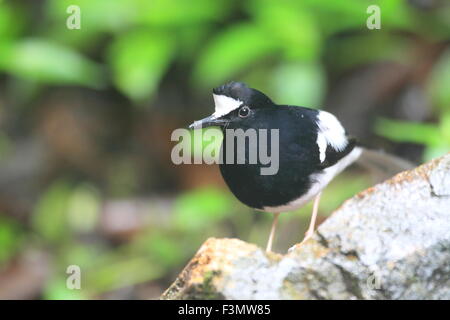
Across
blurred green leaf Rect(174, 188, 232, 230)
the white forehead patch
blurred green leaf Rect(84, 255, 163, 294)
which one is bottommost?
blurred green leaf Rect(84, 255, 163, 294)

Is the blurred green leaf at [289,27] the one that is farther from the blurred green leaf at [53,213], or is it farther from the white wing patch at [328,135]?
the white wing patch at [328,135]

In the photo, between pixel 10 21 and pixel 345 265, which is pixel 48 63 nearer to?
pixel 10 21

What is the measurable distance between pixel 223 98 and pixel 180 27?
292cm

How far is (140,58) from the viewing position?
486 cm

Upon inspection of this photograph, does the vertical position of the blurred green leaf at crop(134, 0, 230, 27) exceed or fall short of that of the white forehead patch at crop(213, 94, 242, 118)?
it exceeds it

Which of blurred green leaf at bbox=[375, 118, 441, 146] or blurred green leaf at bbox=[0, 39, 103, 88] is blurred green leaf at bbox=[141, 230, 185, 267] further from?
blurred green leaf at bbox=[375, 118, 441, 146]

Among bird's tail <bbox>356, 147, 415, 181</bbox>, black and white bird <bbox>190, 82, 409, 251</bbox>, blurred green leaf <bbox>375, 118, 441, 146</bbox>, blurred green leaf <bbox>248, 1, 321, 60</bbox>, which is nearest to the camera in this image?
black and white bird <bbox>190, 82, 409, 251</bbox>

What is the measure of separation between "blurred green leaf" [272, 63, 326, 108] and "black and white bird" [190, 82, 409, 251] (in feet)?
6.77

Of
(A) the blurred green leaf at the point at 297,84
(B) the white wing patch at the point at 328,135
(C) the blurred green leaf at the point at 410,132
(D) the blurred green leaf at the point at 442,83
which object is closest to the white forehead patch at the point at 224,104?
(B) the white wing patch at the point at 328,135

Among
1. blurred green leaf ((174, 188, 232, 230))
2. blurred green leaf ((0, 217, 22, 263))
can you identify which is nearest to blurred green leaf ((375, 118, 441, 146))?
blurred green leaf ((174, 188, 232, 230))

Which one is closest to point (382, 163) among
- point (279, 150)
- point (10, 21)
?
point (279, 150)

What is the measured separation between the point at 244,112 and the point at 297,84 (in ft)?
7.74

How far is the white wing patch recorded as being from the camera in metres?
2.47
